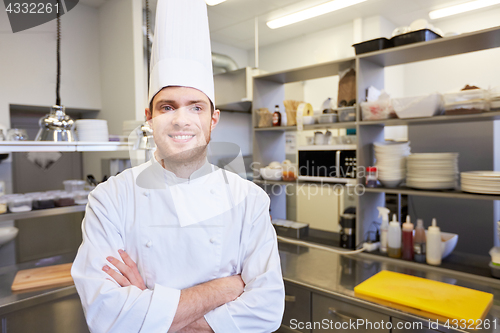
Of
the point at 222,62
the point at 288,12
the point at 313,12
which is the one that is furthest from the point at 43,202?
the point at 288,12

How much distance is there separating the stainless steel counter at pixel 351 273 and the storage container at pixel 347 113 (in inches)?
33.6

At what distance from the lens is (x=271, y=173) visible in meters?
2.52

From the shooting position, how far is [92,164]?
352 cm

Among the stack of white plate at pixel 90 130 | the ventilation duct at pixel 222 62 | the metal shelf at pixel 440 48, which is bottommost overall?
the stack of white plate at pixel 90 130

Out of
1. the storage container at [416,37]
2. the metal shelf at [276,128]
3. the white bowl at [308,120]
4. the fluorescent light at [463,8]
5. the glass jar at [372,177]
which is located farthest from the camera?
the fluorescent light at [463,8]

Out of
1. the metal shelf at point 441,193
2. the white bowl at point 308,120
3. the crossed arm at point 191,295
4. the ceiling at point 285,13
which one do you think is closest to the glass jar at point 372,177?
the metal shelf at point 441,193

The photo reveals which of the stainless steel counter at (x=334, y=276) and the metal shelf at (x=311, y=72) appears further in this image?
the metal shelf at (x=311, y=72)

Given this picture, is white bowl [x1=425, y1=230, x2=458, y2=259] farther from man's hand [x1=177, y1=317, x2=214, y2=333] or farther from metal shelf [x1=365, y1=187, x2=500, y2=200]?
man's hand [x1=177, y1=317, x2=214, y2=333]

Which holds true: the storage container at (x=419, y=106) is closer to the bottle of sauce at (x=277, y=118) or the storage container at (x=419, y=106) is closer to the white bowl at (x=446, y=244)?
the white bowl at (x=446, y=244)

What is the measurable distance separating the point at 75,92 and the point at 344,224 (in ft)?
9.20

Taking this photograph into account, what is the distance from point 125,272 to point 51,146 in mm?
1104

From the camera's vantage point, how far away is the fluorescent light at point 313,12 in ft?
10.1

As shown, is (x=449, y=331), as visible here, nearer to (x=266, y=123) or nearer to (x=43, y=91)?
(x=266, y=123)

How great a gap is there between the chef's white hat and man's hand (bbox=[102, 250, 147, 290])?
46 cm
